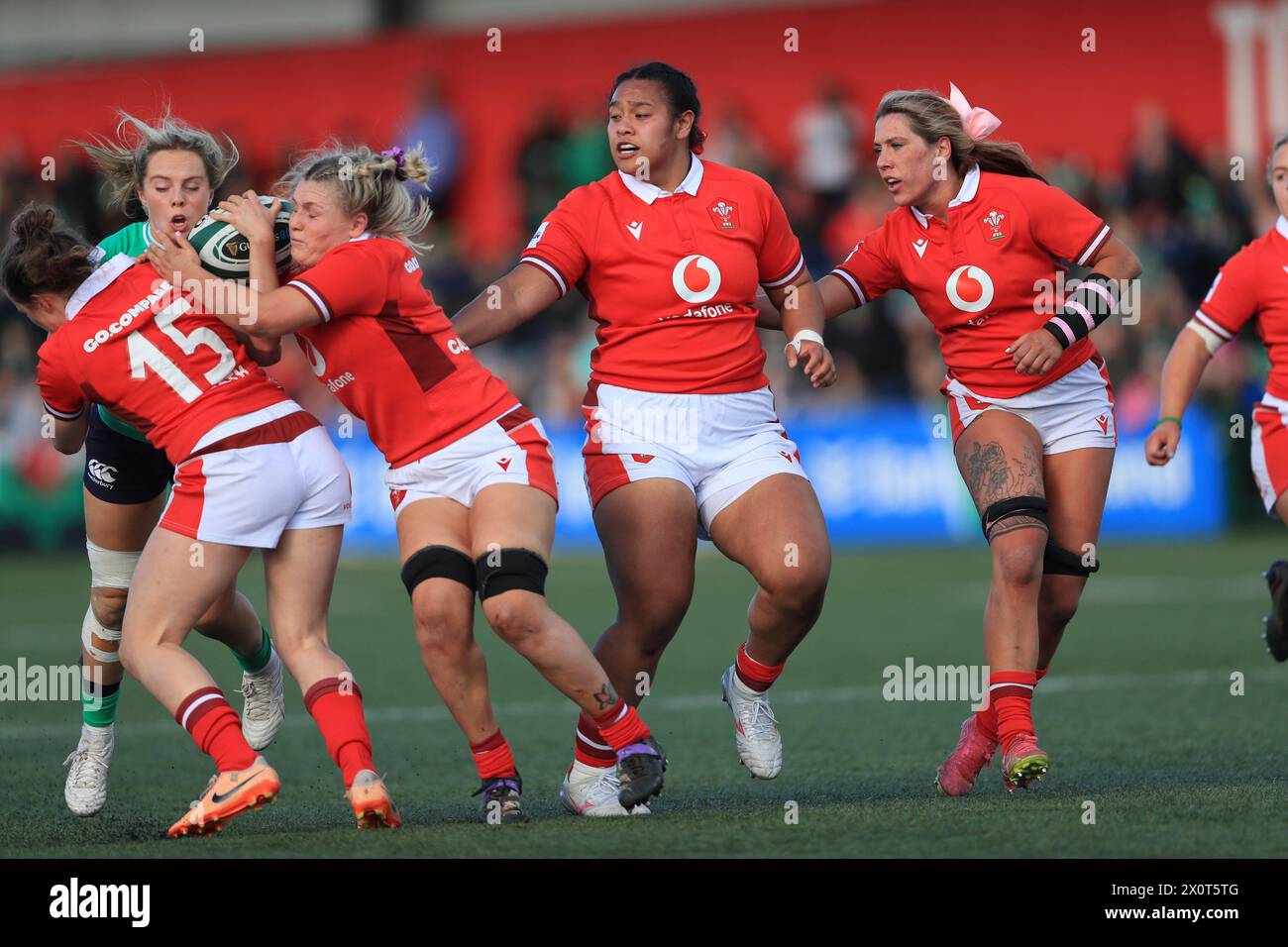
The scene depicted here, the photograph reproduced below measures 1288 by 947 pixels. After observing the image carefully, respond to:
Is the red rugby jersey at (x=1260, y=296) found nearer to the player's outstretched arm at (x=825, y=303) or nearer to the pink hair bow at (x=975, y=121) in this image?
the pink hair bow at (x=975, y=121)

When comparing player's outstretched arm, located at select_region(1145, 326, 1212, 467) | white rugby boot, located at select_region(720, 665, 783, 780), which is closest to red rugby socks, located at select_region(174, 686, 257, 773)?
white rugby boot, located at select_region(720, 665, 783, 780)

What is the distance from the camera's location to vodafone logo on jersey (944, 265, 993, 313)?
19.3 ft

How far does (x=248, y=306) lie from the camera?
16.8 feet

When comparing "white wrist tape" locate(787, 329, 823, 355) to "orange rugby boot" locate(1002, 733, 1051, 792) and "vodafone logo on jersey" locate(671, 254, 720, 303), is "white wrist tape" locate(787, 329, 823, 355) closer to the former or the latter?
"vodafone logo on jersey" locate(671, 254, 720, 303)

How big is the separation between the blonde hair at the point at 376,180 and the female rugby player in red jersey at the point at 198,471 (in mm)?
524

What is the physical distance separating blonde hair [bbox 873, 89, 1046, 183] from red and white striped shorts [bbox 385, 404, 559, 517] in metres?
1.68

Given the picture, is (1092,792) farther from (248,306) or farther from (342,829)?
(248,306)

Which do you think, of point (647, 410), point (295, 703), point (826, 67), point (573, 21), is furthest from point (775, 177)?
point (647, 410)

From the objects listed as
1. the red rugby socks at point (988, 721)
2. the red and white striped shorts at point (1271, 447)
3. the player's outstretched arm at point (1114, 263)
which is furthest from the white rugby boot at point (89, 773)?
the red and white striped shorts at point (1271, 447)

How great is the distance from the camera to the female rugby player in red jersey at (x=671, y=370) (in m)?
5.53

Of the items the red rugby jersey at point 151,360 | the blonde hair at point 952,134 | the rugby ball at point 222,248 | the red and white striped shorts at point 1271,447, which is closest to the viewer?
the red rugby jersey at point 151,360

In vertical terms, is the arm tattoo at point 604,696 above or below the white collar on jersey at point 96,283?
below

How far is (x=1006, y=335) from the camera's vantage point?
5.92 m
